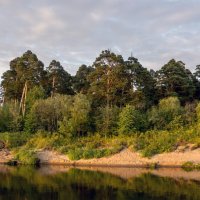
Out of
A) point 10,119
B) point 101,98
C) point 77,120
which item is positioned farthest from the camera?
point 101,98

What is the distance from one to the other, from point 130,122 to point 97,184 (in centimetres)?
1745

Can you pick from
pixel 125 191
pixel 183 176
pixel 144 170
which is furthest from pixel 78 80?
pixel 125 191

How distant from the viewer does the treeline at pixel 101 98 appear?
151ft

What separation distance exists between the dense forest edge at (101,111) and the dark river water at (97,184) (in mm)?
5626

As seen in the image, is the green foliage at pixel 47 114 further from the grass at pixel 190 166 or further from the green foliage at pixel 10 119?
the grass at pixel 190 166

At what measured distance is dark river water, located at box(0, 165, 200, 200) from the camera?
76.4 ft

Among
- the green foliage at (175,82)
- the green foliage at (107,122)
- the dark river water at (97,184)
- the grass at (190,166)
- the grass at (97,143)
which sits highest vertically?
the green foliage at (175,82)

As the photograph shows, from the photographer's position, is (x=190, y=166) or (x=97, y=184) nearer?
(x=97, y=184)

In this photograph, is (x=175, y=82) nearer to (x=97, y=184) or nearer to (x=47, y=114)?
(x=47, y=114)

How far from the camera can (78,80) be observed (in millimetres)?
64875

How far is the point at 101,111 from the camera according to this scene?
47625mm

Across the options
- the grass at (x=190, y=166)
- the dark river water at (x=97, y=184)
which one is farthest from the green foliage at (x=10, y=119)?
the grass at (x=190, y=166)

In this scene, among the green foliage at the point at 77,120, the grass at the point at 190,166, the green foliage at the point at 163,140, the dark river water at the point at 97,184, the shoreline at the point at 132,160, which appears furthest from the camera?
the green foliage at the point at 77,120

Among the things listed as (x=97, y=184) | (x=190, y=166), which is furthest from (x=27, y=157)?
(x=190, y=166)
